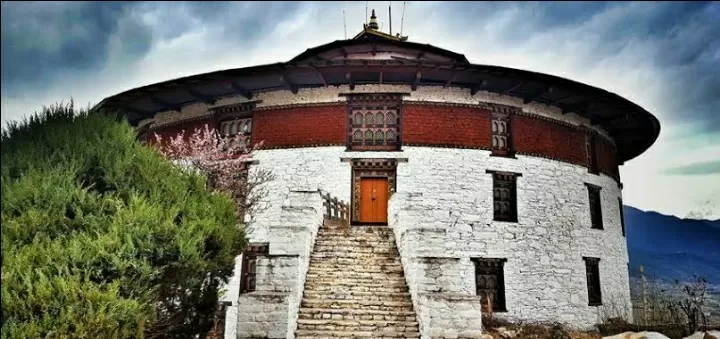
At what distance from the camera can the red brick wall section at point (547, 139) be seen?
18.2 meters

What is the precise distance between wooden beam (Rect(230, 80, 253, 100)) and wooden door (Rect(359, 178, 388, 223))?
4.69m

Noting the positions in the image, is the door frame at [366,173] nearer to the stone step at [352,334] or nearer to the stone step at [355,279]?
the stone step at [355,279]

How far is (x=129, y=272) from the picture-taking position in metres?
6.24

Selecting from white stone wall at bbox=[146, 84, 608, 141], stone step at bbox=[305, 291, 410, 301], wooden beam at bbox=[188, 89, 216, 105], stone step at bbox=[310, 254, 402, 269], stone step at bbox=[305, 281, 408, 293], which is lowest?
stone step at bbox=[305, 291, 410, 301]

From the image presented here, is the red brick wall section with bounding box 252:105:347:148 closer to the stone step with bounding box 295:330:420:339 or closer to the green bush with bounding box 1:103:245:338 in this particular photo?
the stone step with bounding box 295:330:420:339

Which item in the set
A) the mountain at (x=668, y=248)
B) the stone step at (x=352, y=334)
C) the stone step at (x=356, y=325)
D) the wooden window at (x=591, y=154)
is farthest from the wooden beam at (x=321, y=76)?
the mountain at (x=668, y=248)

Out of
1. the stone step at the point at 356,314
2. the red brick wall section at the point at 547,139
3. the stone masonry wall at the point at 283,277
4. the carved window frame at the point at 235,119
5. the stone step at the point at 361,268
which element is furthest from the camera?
the carved window frame at the point at 235,119

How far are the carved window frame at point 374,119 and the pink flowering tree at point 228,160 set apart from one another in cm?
296

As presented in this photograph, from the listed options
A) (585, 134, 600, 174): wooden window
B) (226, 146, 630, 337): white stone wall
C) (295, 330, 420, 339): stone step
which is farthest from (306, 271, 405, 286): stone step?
(585, 134, 600, 174): wooden window

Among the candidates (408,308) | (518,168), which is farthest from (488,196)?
(408,308)

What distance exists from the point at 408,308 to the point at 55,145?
648cm

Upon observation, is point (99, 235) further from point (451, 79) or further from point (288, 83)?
point (451, 79)

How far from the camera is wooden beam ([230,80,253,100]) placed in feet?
58.7

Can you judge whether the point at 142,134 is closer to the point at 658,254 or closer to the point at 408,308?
the point at 408,308
